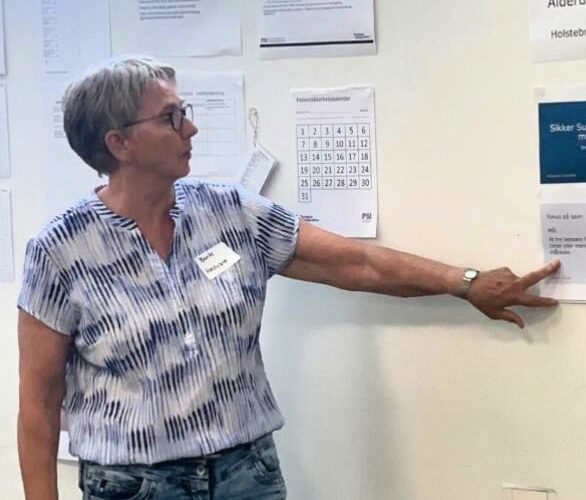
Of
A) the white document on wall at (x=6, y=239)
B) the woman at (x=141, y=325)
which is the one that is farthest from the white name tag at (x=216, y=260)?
the white document on wall at (x=6, y=239)

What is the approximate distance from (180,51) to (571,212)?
2.94 feet

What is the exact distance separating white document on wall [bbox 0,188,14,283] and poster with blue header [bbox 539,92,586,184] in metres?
1.22

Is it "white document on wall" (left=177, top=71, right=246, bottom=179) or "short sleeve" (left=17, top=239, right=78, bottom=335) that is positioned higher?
"white document on wall" (left=177, top=71, right=246, bottom=179)

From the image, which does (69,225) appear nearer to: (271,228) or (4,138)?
(271,228)

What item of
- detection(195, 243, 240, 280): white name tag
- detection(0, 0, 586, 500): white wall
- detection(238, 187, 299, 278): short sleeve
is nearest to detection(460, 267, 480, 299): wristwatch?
detection(0, 0, 586, 500): white wall

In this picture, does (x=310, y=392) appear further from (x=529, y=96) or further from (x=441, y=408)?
(x=529, y=96)

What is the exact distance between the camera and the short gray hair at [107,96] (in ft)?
5.05

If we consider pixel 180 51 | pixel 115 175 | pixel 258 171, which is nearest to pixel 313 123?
pixel 258 171

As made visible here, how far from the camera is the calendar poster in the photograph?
1.82 m

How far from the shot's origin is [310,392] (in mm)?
1935

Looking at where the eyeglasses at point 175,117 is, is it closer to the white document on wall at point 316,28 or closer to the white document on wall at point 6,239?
the white document on wall at point 316,28

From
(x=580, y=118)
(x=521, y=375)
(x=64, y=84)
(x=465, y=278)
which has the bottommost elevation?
(x=521, y=375)

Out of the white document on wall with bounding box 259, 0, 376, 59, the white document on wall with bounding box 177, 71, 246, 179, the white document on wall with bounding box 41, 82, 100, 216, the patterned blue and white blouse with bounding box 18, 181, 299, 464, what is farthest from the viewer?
the white document on wall with bounding box 41, 82, 100, 216

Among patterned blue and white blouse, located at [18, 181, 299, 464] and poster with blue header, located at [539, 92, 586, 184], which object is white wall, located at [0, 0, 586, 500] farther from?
patterned blue and white blouse, located at [18, 181, 299, 464]
